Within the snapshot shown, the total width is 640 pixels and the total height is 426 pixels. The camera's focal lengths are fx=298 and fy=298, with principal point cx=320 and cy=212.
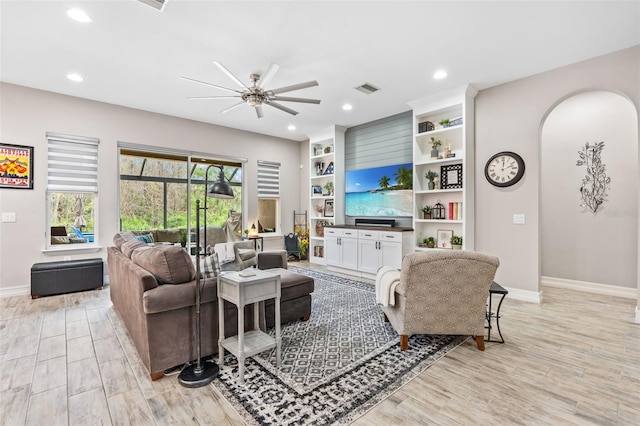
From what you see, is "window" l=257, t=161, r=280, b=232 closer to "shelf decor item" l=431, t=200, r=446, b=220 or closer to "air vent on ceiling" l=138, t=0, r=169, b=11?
"shelf decor item" l=431, t=200, r=446, b=220

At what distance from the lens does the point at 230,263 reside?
453 cm

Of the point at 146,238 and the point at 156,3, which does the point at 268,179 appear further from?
the point at 156,3

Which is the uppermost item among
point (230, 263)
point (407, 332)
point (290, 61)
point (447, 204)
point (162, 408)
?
point (290, 61)

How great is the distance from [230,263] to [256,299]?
2.46 meters

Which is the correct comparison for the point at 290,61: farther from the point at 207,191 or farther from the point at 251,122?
the point at 251,122

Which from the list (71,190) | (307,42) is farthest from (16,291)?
(307,42)

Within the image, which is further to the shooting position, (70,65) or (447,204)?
(447,204)

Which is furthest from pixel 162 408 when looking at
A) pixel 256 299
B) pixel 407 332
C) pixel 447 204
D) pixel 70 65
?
pixel 447 204

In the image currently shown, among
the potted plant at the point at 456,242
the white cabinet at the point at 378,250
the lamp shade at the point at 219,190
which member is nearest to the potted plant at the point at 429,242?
the potted plant at the point at 456,242

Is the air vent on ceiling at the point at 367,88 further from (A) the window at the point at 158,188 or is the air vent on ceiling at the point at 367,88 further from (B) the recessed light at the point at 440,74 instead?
(A) the window at the point at 158,188

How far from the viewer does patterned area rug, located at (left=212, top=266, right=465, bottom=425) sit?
1.85 meters

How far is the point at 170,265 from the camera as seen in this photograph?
2.33 meters

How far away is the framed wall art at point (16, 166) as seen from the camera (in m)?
4.20

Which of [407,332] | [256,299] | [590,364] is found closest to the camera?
[256,299]
